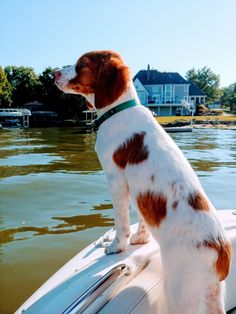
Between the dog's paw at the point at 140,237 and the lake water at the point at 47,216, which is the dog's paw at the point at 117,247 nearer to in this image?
the dog's paw at the point at 140,237

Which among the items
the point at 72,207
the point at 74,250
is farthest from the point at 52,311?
the point at 72,207

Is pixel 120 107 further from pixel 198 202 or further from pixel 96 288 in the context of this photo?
pixel 96 288

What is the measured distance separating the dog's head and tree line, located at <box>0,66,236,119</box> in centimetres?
5848

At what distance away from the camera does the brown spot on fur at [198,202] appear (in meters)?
2.33

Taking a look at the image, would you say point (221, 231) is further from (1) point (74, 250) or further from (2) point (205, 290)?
(1) point (74, 250)

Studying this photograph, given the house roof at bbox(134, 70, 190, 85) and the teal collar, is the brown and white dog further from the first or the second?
the house roof at bbox(134, 70, 190, 85)

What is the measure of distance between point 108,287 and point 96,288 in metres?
0.09

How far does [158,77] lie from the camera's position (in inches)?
3130

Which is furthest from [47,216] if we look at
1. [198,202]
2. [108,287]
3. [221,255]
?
[221,255]

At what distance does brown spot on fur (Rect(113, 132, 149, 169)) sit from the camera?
8.50 feet

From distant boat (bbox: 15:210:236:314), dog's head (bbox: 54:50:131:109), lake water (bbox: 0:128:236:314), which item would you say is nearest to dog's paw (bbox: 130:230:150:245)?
distant boat (bbox: 15:210:236:314)

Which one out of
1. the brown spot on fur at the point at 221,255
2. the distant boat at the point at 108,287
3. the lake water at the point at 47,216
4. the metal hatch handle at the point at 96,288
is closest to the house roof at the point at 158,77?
the lake water at the point at 47,216

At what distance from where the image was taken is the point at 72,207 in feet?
23.6

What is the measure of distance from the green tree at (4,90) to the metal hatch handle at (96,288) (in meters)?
66.8
